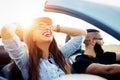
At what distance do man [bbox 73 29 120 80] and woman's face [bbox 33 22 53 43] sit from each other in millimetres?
373

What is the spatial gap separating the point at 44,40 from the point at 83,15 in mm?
852

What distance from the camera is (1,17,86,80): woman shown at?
255cm

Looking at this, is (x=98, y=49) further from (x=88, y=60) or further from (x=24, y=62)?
(x=24, y=62)

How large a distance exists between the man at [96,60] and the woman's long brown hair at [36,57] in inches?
4.2

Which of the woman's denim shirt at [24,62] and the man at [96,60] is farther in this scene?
the woman's denim shirt at [24,62]

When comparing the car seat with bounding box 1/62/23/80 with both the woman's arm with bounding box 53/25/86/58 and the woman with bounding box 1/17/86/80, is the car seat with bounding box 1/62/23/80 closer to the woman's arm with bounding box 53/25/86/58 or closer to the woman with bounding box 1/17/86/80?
the woman with bounding box 1/17/86/80

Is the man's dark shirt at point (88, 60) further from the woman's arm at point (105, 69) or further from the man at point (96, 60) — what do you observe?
the woman's arm at point (105, 69)

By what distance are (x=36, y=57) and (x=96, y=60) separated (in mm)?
562

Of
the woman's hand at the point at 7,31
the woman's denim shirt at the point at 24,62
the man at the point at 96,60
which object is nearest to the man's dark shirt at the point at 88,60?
the man at the point at 96,60

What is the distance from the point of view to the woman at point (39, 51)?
100 inches

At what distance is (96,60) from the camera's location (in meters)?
2.93

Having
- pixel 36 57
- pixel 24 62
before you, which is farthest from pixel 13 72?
pixel 36 57

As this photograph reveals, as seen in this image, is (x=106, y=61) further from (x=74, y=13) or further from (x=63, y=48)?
(x=74, y=13)

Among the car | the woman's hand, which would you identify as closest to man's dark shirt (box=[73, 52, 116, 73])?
the woman's hand
